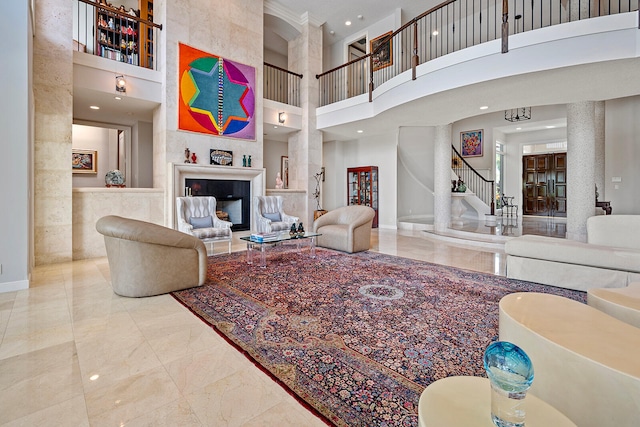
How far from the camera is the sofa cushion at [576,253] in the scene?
304 cm

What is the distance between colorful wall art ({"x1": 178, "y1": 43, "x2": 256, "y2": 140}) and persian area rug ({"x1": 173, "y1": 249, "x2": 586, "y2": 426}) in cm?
354

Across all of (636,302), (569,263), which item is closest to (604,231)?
(569,263)

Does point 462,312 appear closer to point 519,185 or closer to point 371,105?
point 371,105

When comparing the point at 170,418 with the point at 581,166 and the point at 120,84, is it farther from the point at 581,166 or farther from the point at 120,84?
the point at 581,166

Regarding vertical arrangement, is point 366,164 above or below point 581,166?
A: above

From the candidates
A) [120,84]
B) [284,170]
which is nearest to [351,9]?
[284,170]

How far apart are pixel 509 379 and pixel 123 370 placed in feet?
6.69

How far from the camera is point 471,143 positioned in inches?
448

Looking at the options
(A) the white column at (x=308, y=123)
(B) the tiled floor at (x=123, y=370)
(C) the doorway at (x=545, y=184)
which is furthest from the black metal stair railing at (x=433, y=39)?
(B) the tiled floor at (x=123, y=370)

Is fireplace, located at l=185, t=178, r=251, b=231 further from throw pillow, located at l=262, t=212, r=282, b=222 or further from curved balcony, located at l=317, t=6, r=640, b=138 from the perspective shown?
curved balcony, located at l=317, t=6, r=640, b=138

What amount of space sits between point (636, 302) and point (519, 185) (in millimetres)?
10377

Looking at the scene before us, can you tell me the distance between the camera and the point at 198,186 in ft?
21.6

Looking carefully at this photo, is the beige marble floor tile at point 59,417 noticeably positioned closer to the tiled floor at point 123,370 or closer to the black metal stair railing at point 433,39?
the tiled floor at point 123,370

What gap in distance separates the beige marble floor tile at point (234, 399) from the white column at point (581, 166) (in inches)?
262
